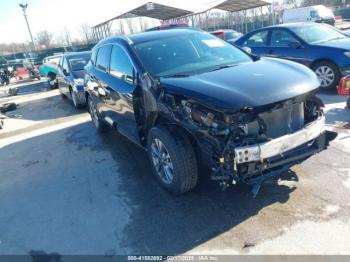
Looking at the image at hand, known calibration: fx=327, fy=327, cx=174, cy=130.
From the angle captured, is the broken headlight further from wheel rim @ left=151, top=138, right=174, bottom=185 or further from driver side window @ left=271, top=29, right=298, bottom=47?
Result: driver side window @ left=271, top=29, right=298, bottom=47

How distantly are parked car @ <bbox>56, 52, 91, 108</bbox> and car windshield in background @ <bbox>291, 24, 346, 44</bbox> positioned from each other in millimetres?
5823

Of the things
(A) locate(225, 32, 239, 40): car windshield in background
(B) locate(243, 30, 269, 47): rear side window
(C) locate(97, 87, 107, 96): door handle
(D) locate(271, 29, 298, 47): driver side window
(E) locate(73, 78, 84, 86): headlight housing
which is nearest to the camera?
(C) locate(97, 87, 107, 96): door handle

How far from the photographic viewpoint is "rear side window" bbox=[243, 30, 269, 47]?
29.2 feet

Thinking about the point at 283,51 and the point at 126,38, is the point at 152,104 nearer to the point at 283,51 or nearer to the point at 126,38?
the point at 126,38

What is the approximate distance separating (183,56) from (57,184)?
2574 millimetres

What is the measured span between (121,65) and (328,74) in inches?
200

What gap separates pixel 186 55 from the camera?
14.4 feet

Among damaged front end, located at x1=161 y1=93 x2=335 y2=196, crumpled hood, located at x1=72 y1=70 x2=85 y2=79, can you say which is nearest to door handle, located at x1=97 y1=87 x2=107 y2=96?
damaged front end, located at x1=161 y1=93 x2=335 y2=196

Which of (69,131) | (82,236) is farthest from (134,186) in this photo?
(69,131)

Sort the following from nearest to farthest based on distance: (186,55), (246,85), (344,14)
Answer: (246,85)
(186,55)
(344,14)

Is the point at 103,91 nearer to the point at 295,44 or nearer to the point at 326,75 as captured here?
the point at 295,44

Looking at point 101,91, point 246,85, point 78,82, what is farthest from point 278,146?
point 78,82

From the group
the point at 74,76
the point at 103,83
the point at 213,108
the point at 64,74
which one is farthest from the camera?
the point at 64,74

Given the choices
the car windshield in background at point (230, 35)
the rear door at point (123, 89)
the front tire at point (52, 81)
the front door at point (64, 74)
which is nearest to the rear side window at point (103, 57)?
the rear door at point (123, 89)
